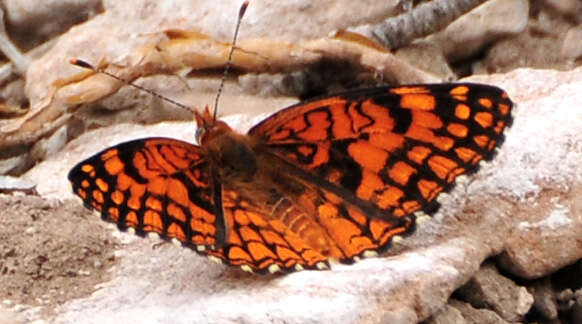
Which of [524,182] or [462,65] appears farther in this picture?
[462,65]

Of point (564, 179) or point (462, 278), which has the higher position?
point (564, 179)

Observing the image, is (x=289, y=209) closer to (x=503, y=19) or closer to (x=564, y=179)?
(x=564, y=179)

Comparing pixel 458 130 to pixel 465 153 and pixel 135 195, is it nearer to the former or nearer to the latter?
pixel 465 153

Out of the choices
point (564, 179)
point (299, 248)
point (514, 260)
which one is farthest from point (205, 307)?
point (564, 179)

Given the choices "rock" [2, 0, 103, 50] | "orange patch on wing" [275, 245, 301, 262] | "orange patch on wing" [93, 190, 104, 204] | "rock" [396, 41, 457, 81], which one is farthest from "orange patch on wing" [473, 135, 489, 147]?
"rock" [2, 0, 103, 50]

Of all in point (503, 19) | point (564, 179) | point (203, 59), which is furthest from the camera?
point (503, 19)

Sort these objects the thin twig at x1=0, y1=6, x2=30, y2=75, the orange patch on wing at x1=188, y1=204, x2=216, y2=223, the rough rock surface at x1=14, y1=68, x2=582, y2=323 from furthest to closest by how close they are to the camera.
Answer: the thin twig at x1=0, y1=6, x2=30, y2=75
the orange patch on wing at x1=188, y1=204, x2=216, y2=223
the rough rock surface at x1=14, y1=68, x2=582, y2=323

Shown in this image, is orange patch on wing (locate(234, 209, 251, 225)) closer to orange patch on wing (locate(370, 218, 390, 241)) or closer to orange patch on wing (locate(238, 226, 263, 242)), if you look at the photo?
orange patch on wing (locate(238, 226, 263, 242))

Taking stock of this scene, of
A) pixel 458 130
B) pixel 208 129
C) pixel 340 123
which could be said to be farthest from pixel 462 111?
pixel 208 129
